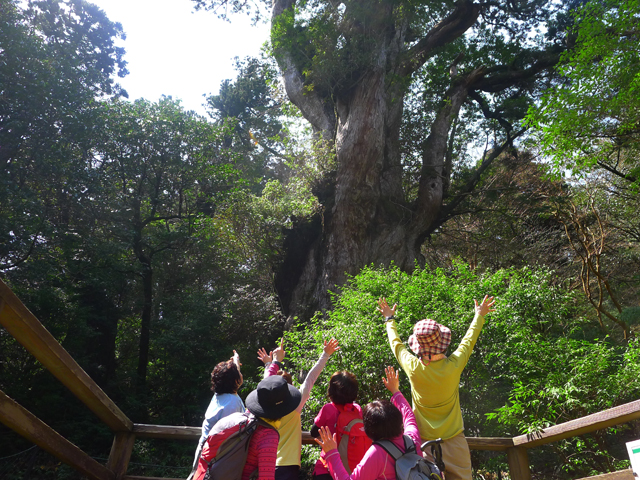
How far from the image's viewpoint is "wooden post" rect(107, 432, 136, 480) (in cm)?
372

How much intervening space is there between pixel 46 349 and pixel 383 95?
1190 cm

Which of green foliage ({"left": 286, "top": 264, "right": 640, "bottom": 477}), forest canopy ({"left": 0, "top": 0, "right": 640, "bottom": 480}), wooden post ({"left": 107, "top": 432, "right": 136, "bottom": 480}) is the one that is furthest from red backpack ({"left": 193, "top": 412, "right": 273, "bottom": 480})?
forest canopy ({"left": 0, "top": 0, "right": 640, "bottom": 480})

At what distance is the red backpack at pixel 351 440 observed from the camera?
2947mm

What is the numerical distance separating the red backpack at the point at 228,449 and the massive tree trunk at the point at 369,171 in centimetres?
833

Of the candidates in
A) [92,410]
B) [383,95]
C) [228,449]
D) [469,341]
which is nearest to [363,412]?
[228,449]

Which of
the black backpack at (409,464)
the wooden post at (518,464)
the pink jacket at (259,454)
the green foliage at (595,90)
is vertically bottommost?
the wooden post at (518,464)

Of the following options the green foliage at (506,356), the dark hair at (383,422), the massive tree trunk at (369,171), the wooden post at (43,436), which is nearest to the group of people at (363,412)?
the dark hair at (383,422)

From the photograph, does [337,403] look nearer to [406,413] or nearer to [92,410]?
[406,413]

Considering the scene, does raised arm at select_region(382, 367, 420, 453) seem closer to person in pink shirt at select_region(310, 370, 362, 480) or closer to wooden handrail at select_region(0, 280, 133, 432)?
person in pink shirt at select_region(310, 370, 362, 480)

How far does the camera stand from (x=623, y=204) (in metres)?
12.3

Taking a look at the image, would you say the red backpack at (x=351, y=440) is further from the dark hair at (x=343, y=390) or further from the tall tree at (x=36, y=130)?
the tall tree at (x=36, y=130)

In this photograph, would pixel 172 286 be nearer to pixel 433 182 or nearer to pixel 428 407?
pixel 433 182

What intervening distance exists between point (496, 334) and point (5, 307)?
15.3 ft

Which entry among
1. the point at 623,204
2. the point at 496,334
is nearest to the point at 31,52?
the point at 496,334
